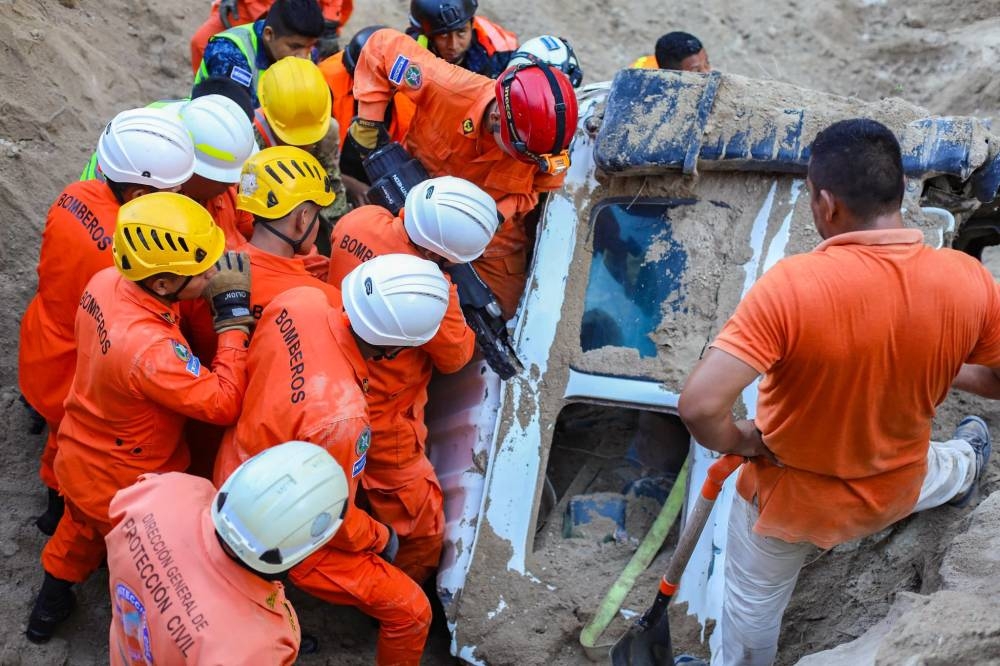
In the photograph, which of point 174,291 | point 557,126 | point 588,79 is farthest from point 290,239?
point 588,79

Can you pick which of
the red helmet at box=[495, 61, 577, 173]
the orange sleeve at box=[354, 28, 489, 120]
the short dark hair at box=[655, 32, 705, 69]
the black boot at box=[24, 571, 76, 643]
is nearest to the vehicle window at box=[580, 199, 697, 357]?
the red helmet at box=[495, 61, 577, 173]

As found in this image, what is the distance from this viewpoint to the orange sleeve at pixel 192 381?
10.2 feet

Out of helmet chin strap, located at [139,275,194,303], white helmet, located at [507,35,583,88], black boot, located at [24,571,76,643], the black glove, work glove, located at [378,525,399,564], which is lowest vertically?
black boot, located at [24,571,76,643]

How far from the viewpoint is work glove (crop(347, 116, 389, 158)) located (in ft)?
14.6

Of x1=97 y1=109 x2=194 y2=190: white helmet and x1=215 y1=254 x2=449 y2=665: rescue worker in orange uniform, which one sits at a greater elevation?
x1=97 y1=109 x2=194 y2=190: white helmet

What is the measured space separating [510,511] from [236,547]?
1.64 metres

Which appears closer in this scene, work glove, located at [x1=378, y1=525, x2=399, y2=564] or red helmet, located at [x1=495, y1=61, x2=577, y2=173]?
work glove, located at [x1=378, y1=525, x2=399, y2=564]

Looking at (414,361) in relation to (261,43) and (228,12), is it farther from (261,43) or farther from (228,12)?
(228,12)

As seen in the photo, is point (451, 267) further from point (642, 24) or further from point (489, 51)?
point (642, 24)

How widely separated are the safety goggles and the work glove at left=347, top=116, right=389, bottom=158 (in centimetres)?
75

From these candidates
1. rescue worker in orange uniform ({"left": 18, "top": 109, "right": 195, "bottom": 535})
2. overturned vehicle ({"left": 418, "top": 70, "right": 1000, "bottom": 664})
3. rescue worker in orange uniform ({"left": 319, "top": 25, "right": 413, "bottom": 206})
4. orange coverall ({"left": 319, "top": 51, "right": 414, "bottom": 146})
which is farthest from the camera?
orange coverall ({"left": 319, "top": 51, "right": 414, "bottom": 146})

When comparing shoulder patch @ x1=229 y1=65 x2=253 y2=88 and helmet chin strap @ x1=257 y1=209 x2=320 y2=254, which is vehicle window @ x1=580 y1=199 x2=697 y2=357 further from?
shoulder patch @ x1=229 y1=65 x2=253 y2=88

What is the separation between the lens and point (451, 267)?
3.92 meters

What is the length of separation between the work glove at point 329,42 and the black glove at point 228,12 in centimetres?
57
